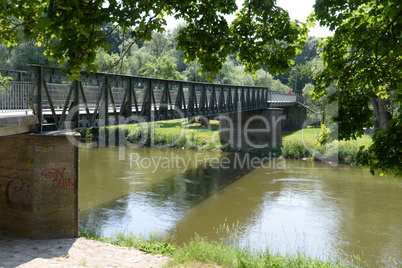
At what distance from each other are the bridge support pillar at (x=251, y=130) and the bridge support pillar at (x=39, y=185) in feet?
84.8

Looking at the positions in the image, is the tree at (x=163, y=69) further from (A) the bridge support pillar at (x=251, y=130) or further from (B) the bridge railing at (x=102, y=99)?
(B) the bridge railing at (x=102, y=99)

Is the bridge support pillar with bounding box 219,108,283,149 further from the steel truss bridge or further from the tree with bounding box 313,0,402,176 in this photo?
the tree with bounding box 313,0,402,176

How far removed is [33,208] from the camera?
36.1ft

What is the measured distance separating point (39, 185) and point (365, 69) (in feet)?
27.0

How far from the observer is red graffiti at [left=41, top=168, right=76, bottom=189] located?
36.3ft

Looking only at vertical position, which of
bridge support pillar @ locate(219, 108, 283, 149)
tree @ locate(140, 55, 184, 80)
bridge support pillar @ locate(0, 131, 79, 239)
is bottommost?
bridge support pillar @ locate(0, 131, 79, 239)

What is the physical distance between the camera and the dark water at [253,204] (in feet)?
45.0

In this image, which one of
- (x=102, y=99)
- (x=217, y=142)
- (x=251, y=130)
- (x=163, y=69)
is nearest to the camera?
(x=102, y=99)

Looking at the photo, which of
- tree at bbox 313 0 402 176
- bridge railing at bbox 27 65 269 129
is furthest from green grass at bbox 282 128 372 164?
tree at bbox 313 0 402 176

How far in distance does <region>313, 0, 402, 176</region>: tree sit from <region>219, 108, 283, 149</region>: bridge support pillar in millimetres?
27062

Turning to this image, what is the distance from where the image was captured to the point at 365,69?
8086 millimetres

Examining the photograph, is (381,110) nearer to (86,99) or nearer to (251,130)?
(251,130)

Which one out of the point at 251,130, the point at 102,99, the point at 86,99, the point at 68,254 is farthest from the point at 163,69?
the point at 68,254

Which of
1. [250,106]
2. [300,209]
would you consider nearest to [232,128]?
[250,106]
